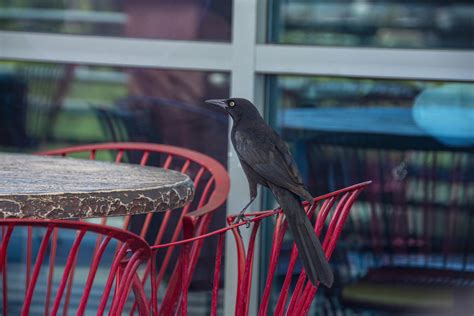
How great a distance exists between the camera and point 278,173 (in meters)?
1.84

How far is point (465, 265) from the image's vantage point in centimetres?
277

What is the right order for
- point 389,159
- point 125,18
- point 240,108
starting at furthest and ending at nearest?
1. point 125,18
2. point 389,159
3. point 240,108

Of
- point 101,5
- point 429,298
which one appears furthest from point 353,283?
point 101,5

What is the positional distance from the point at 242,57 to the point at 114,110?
0.47 metres

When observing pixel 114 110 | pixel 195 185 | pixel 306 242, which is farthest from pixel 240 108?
pixel 114 110

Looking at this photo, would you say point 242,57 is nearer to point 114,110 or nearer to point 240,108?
point 114,110

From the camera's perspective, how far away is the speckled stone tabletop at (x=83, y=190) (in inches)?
58.9

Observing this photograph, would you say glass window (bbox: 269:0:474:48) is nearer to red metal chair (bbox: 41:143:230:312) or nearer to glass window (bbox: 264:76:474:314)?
glass window (bbox: 264:76:474:314)

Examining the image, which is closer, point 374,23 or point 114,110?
point 374,23

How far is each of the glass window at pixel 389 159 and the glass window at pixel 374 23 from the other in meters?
0.12

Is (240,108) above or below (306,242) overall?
above

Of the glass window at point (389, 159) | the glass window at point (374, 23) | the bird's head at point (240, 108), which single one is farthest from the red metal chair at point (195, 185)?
the glass window at point (374, 23)

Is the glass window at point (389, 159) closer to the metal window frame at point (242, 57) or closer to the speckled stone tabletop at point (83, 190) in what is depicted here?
the metal window frame at point (242, 57)

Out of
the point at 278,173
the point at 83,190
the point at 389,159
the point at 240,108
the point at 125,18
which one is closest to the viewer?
the point at 83,190
